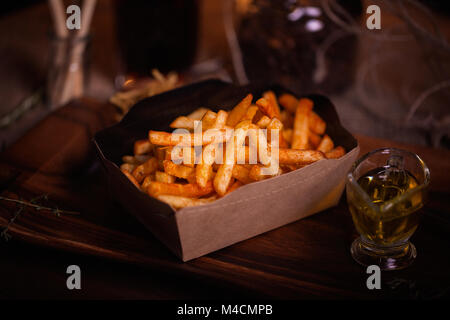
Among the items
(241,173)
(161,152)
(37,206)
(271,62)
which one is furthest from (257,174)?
(271,62)

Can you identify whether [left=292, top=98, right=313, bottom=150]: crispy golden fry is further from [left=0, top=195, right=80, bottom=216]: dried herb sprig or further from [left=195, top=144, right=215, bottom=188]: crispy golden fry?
[left=0, top=195, right=80, bottom=216]: dried herb sprig

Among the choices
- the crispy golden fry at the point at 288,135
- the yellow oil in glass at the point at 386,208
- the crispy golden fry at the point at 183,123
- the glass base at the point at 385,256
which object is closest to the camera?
the yellow oil in glass at the point at 386,208

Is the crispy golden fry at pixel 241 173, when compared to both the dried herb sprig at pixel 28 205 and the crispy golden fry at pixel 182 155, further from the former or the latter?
the dried herb sprig at pixel 28 205

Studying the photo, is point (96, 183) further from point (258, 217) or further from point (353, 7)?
point (353, 7)

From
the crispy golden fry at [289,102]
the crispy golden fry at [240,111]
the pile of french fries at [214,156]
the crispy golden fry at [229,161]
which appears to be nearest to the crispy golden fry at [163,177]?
the pile of french fries at [214,156]

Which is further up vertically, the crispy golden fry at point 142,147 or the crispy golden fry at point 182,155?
the crispy golden fry at point 142,147

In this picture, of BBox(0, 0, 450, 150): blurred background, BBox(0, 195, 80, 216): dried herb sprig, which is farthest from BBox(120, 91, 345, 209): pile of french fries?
BBox(0, 0, 450, 150): blurred background

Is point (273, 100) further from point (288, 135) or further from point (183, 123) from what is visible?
point (183, 123)
